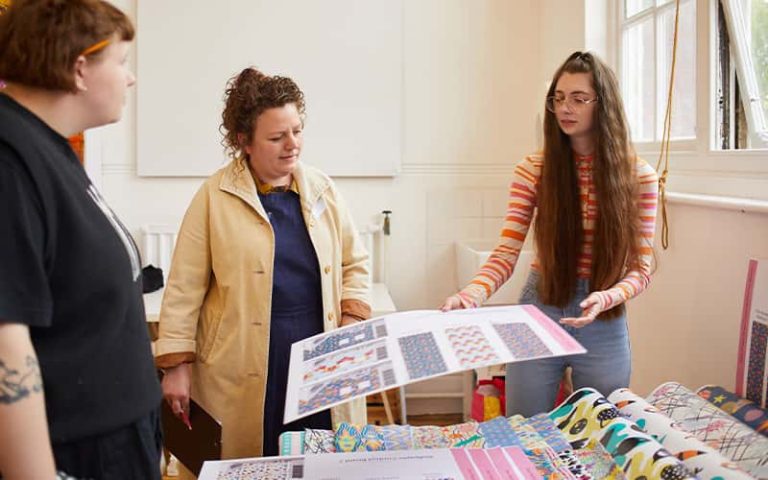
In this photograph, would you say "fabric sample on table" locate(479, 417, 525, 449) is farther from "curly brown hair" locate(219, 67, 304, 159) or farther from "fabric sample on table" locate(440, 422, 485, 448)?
"curly brown hair" locate(219, 67, 304, 159)

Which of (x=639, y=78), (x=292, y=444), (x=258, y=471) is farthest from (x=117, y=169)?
(x=258, y=471)

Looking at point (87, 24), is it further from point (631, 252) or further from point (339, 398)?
point (631, 252)

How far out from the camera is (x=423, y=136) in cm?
362

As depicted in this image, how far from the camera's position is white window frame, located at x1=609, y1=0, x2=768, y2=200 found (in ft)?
6.46

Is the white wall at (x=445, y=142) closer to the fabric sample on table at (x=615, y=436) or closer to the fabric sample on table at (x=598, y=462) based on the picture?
the fabric sample on table at (x=615, y=436)

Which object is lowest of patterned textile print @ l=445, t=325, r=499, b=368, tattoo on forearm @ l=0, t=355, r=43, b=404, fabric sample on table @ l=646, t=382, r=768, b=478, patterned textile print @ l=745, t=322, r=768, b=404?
fabric sample on table @ l=646, t=382, r=768, b=478

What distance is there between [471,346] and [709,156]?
1.40 metres

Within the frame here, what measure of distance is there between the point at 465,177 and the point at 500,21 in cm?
79

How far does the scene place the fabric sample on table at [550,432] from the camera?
1357 millimetres

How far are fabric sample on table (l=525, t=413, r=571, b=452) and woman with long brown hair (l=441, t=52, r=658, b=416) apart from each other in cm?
23

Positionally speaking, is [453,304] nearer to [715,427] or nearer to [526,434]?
[526,434]

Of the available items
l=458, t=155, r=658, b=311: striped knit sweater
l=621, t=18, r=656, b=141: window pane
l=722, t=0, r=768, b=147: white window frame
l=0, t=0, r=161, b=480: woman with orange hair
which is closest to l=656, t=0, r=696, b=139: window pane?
l=621, t=18, r=656, b=141: window pane

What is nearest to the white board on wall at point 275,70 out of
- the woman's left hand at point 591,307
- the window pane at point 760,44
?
the window pane at point 760,44

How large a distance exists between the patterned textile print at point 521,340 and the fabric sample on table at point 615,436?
235mm
